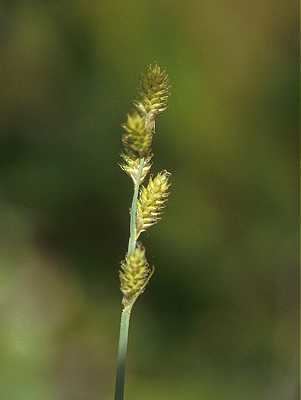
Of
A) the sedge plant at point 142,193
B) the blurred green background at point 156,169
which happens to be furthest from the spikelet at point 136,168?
the blurred green background at point 156,169

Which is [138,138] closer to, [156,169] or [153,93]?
[153,93]

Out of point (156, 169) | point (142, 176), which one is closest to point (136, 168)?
point (142, 176)

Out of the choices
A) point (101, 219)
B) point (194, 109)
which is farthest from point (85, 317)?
point (194, 109)

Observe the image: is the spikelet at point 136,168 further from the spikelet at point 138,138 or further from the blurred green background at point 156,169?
the blurred green background at point 156,169

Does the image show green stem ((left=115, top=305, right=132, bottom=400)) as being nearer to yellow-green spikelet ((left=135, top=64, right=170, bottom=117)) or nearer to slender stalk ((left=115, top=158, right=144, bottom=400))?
slender stalk ((left=115, top=158, right=144, bottom=400))

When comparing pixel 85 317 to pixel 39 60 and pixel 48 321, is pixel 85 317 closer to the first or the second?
pixel 48 321
